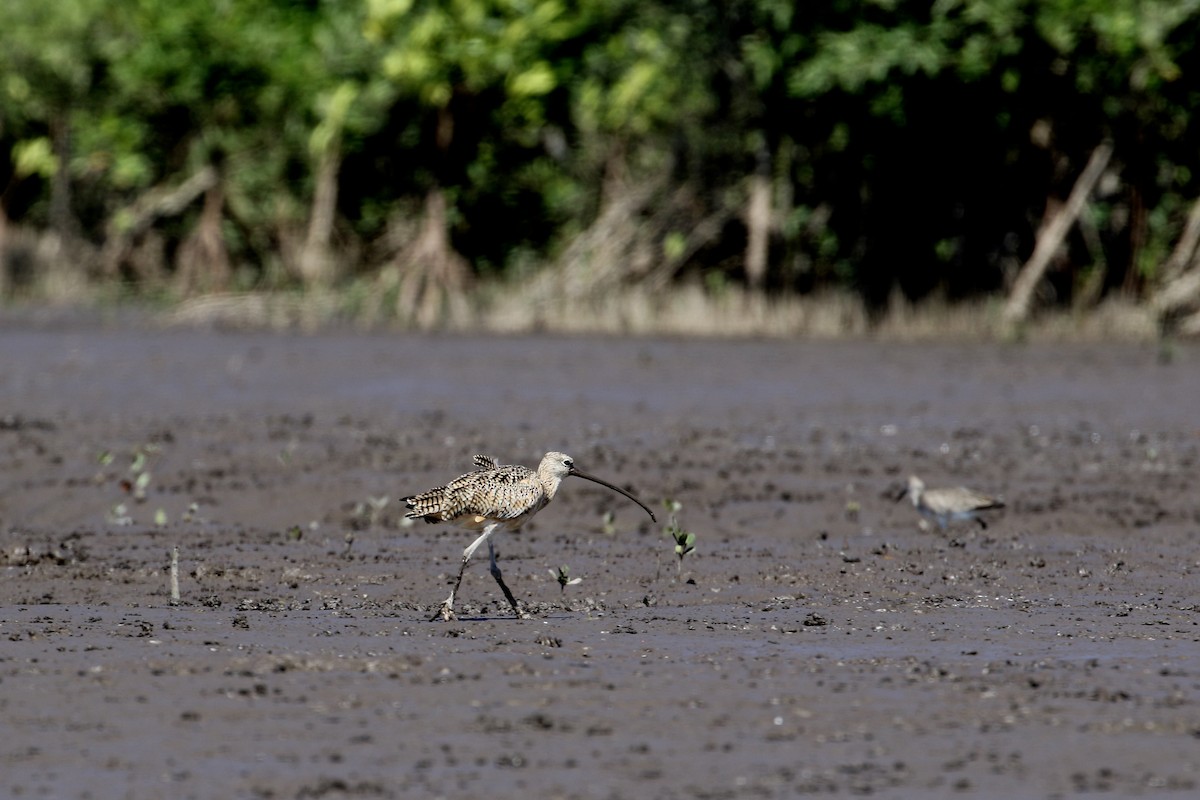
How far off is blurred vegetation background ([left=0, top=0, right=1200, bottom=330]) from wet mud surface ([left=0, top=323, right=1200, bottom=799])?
6593 mm

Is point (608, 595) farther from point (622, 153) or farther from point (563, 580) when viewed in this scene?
point (622, 153)

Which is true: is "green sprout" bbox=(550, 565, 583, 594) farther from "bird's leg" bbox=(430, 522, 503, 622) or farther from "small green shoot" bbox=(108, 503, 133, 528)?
"small green shoot" bbox=(108, 503, 133, 528)

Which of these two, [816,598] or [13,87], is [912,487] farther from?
[13,87]

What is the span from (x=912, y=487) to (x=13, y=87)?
2461 cm

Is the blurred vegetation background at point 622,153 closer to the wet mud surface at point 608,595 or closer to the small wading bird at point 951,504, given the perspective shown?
the wet mud surface at point 608,595

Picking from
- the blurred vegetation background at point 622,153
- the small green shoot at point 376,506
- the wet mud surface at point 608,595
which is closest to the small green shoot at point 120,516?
the wet mud surface at point 608,595

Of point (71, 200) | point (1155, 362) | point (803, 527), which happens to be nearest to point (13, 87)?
point (71, 200)

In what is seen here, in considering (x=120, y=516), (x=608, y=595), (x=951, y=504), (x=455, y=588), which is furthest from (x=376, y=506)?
(x=455, y=588)

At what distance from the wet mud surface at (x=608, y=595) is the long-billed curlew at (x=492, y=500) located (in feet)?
1.00

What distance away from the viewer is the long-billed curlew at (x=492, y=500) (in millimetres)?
8203

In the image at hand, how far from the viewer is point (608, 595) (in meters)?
8.92

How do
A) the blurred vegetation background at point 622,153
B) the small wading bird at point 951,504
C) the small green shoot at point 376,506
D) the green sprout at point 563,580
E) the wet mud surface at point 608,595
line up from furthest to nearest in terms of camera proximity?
the blurred vegetation background at point 622,153, the small green shoot at point 376,506, the small wading bird at point 951,504, the green sprout at point 563,580, the wet mud surface at point 608,595

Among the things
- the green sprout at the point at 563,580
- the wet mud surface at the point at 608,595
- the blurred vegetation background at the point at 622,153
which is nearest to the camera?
the wet mud surface at the point at 608,595

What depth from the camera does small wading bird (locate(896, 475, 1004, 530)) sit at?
1066 centimetres
